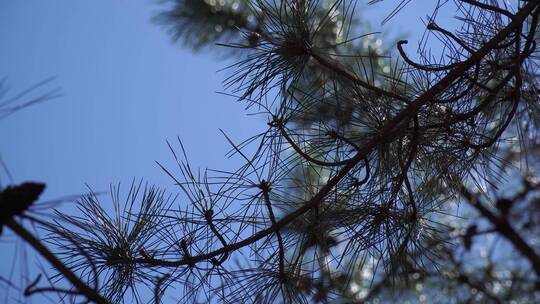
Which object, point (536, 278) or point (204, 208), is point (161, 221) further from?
point (536, 278)

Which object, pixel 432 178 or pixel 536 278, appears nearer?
pixel 432 178

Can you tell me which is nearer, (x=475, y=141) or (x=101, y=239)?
(x=101, y=239)

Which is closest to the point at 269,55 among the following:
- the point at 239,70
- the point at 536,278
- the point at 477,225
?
the point at 239,70

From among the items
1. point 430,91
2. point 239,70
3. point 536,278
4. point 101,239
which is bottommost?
point 101,239

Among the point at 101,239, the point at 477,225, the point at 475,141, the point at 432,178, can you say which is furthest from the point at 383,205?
the point at 477,225

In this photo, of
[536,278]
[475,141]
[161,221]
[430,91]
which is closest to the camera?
[430,91]

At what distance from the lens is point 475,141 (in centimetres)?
133

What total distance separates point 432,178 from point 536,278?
1.25 m

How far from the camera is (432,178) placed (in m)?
1.35

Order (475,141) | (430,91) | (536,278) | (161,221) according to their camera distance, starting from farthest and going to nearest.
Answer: (536,278) < (475,141) < (161,221) < (430,91)

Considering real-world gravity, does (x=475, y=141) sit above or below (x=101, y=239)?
above

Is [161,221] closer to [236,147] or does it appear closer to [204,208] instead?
[204,208]

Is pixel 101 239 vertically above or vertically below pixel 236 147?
below

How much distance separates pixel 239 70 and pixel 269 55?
0.07 m
